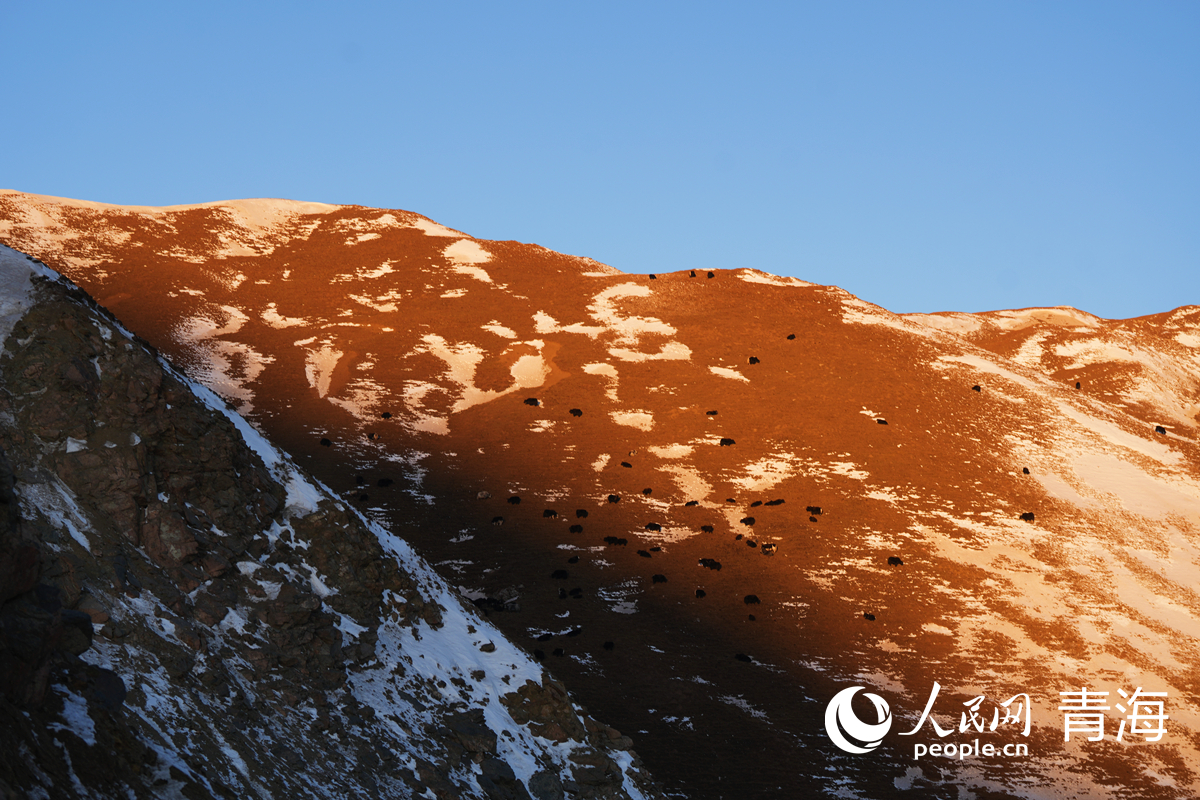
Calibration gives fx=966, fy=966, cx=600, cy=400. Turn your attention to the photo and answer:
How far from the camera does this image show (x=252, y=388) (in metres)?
74.6

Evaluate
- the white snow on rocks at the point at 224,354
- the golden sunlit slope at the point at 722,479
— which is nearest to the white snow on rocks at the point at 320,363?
the golden sunlit slope at the point at 722,479

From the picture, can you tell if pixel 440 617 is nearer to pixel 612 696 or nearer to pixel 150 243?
pixel 612 696

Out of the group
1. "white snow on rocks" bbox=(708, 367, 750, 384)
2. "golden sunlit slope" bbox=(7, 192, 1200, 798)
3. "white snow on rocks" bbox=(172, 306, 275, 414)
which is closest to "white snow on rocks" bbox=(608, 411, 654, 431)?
"golden sunlit slope" bbox=(7, 192, 1200, 798)

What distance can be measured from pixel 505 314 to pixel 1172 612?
6028 centimetres

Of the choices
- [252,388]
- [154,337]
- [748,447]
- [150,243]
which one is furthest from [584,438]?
[150,243]

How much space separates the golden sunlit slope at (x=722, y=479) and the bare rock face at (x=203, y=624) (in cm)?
1363

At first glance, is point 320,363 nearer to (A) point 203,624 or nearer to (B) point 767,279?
(B) point 767,279

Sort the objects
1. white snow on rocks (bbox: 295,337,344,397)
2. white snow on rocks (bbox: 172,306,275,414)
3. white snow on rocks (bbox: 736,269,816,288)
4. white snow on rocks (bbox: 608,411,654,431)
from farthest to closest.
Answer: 1. white snow on rocks (bbox: 736,269,816,288)
2. white snow on rocks (bbox: 295,337,344,397)
3. white snow on rocks (bbox: 172,306,275,414)
4. white snow on rocks (bbox: 608,411,654,431)

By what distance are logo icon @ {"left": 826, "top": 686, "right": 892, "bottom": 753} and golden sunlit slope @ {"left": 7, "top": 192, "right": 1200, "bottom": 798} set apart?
66 cm

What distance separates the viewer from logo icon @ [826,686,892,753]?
141 feet

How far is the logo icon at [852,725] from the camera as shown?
141 feet

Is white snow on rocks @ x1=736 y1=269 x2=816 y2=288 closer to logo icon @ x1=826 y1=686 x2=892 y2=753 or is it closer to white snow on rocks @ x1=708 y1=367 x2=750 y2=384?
white snow on rocks @ x1=708 y1=367 x2=750 y2=384
